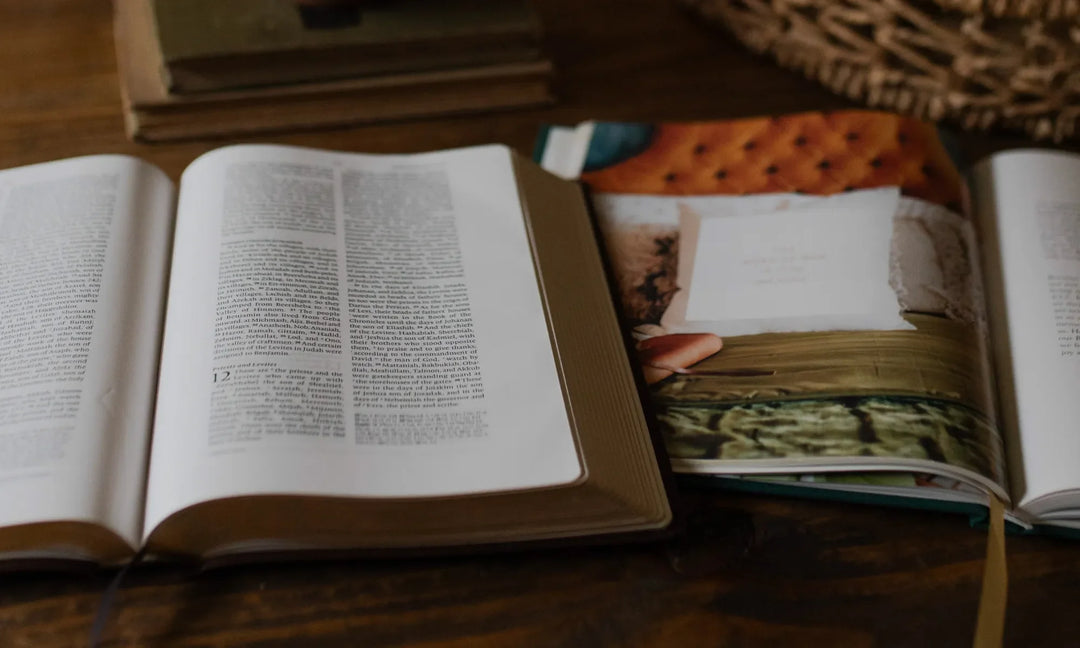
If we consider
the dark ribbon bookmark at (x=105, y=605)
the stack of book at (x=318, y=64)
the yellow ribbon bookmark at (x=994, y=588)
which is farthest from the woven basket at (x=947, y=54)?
the dark ribbon bookmark at (x=105, y=605)

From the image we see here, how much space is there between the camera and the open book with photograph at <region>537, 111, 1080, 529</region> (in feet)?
→ 1.82

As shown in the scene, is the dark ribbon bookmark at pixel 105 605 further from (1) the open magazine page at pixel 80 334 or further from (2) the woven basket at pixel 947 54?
(2) the woven basket at pixel 947 54

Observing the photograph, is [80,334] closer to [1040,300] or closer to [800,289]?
[800,289]

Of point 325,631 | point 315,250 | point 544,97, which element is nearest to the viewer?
point 325,631

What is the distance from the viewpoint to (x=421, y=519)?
0.50 metres

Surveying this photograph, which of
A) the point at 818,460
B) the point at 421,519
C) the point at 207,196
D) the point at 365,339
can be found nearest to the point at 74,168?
the point at 207,196

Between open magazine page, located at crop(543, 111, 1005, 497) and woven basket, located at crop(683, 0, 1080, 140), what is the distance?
0.20 feet

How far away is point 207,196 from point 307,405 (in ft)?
0.63

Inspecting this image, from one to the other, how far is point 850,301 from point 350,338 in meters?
0.31

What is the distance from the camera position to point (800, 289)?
2.11 feet

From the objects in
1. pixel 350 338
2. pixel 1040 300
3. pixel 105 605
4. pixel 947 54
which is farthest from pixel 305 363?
pixel 947 54

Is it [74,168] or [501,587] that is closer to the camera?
[501,587]

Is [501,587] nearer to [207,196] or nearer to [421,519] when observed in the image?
[421,519]

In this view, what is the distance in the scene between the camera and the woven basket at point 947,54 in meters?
0.72
